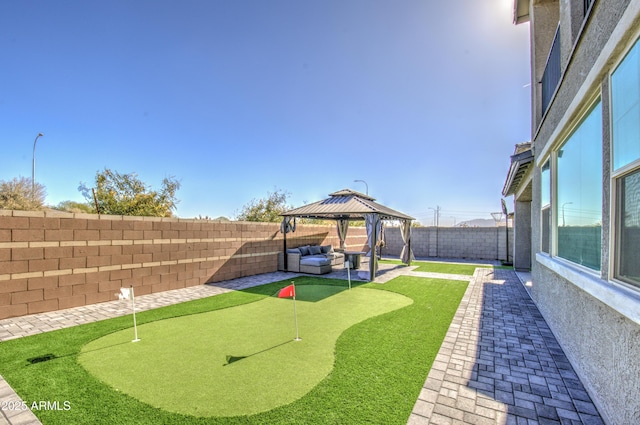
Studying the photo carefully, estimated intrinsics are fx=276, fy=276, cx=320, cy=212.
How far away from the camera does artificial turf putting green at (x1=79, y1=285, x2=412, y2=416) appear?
281 cm

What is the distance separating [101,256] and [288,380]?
6.01 m

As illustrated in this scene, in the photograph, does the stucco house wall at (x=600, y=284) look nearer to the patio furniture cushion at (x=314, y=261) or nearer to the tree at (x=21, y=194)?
the patio furniture cushion at (x=314, y=261)

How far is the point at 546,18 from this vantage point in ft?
22.4

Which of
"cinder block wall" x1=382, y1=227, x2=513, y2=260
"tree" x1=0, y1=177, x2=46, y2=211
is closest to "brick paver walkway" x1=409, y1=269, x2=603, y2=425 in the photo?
"cinder block wall" x1=382, y1=227, x2=513, y2=260

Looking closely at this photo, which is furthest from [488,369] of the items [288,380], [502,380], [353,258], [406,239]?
[406,239]

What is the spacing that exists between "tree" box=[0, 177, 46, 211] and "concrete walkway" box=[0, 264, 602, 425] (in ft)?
55.6

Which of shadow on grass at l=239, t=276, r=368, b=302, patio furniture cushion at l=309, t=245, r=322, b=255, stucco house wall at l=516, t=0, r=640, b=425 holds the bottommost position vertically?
shadow on grass at l=239, t=276, r=368, b=302

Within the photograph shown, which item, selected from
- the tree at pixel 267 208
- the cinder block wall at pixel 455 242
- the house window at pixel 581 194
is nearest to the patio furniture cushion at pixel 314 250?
the cinder block wall at pixel 455 242

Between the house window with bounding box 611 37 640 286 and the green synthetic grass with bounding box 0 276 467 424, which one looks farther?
the green synthetic grass with bounding box 0 276 467 424

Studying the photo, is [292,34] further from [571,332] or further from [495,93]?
[571,332]

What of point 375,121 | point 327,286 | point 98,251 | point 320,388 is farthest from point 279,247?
point 320,388

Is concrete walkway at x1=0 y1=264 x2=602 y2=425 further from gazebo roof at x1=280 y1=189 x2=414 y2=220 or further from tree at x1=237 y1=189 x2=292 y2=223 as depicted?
tree at x1=237 y1=189 x2=292 y2=223

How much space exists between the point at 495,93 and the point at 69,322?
13214 millimetres

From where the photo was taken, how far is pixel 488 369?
3.49 metres
